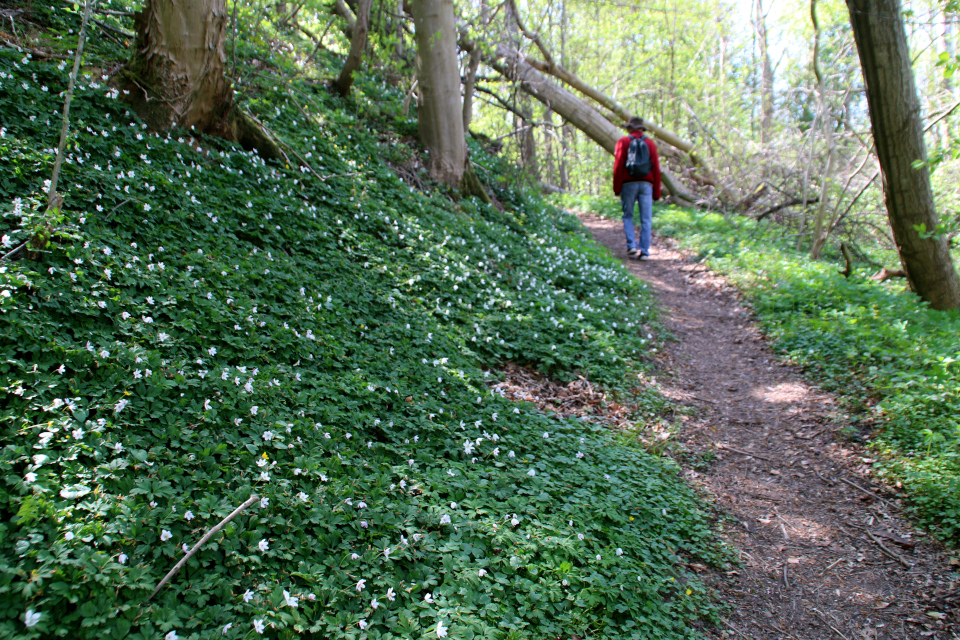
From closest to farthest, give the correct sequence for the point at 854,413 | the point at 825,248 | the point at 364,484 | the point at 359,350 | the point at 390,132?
the point at 364,484 → the point at 359,350 → the point at 854,413 → the point at 390,132 → the point at 825,248

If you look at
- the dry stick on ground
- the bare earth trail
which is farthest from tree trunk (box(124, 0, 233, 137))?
the bare earth trail

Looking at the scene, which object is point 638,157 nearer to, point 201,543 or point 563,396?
point 563,396

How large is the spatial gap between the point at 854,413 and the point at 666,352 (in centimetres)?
206

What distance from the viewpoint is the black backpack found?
1008cm

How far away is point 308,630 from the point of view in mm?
2160

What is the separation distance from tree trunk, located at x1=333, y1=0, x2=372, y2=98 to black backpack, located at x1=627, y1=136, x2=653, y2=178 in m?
5.25

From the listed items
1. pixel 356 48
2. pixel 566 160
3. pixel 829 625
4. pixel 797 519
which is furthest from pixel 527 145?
pixel 829 625

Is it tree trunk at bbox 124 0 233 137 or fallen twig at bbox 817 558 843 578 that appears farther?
tree trunk at bbox 124 0 233 137

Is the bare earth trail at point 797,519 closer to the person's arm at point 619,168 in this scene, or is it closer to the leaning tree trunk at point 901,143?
the leaning tree trunk at point 901,143

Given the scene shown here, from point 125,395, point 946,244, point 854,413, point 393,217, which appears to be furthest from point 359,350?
point 946,244

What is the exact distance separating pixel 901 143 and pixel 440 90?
249 inches

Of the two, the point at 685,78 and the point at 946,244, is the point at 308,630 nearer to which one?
the point at 946,244

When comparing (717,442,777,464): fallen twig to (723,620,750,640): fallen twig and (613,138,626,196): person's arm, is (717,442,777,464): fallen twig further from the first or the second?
(613,138,626,196): person's arm

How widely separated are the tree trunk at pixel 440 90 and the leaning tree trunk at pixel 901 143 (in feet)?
17.5
